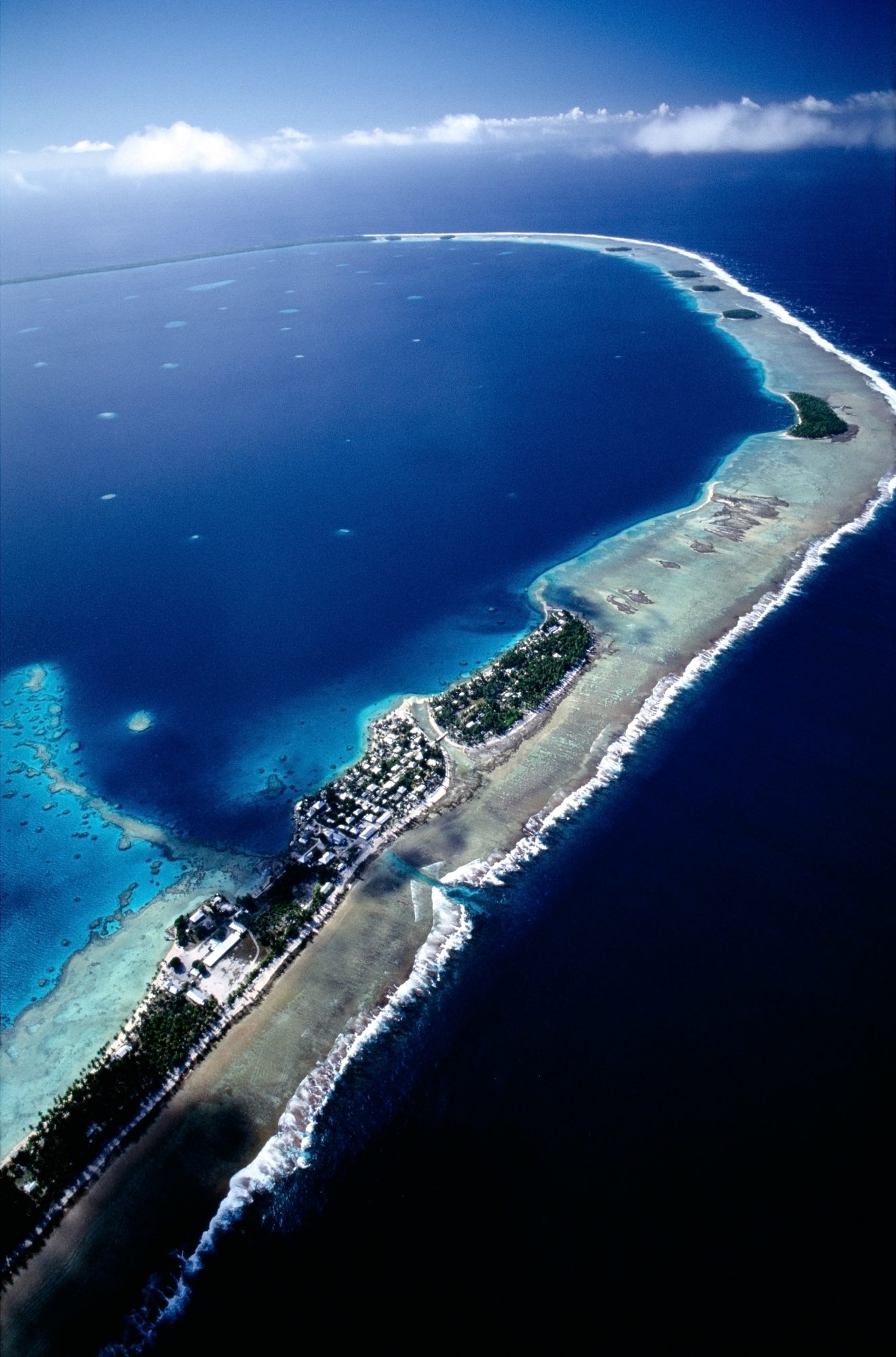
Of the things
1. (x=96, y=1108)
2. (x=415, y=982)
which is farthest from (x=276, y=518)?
(x=96, y=1108)

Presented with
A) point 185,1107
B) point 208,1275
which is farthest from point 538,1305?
point 185,1107

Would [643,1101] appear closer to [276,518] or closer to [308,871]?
[308,871]

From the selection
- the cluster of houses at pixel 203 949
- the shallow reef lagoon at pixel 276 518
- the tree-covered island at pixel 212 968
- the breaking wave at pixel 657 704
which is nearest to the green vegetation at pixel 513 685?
the tree-covered island at pixel 212 968

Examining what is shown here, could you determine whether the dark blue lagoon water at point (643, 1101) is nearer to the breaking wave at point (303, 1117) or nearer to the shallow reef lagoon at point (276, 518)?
the breaking wave at point (303, 1117)

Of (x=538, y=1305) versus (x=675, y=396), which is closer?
(x=538, y=1305)

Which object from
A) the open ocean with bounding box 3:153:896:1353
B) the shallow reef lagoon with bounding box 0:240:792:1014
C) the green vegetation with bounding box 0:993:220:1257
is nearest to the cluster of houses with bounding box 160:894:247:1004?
the green vegetation with bounding box 0:993:220:1257

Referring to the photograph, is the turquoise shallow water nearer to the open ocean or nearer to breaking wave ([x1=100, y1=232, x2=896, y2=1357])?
the open ocean

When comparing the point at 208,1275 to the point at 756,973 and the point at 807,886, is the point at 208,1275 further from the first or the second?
the point at 807,886
